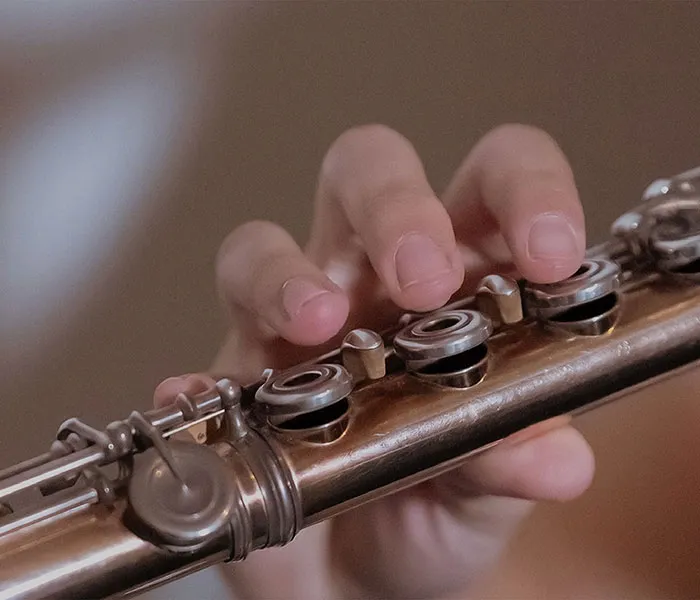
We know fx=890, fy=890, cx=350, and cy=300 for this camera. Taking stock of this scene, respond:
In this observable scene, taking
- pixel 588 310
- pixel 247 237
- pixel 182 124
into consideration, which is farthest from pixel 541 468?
pixel 182 124

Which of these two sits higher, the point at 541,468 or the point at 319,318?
the point at 319,318

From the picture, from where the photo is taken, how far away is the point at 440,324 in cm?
40

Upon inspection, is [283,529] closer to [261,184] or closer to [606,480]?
[606,480]

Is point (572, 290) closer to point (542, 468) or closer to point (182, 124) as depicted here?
point (542, 468)

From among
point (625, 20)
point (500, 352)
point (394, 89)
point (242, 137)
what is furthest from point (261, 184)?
point (500, 352)

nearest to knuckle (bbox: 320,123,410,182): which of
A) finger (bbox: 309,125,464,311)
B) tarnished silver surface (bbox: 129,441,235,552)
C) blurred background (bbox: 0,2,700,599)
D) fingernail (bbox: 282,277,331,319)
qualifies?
finger (bbox: 309,125,464,311)

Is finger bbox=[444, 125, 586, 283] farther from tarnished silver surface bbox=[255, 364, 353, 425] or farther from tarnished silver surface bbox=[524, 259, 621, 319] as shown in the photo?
tarnished silver surface bbox=[255, 364, 353, 425]

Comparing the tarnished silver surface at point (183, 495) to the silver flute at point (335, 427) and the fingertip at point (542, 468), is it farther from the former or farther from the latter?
the fingertip at point (542, 468)

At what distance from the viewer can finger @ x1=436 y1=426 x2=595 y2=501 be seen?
47cm

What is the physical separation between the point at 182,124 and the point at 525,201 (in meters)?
0.65

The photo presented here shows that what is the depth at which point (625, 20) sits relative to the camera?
1.15m

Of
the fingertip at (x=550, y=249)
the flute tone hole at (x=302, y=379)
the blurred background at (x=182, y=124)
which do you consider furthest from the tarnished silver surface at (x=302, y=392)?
the blurred background at (x=182, y=124)

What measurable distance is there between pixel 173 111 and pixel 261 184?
132mm

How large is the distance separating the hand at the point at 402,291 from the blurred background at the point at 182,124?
1.48 feet
